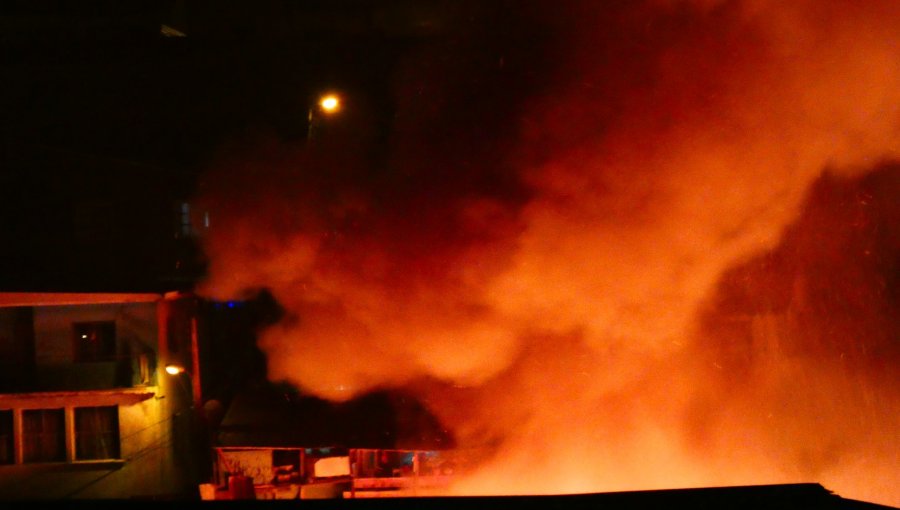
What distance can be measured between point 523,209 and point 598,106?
5.24 feet

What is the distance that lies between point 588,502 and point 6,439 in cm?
1242

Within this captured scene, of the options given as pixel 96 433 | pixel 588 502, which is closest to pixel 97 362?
pixel 96 433

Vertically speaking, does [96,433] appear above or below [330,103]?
below

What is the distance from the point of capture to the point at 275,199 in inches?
386

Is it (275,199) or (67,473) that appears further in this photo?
(67,473)

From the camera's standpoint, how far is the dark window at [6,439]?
11.0 meters

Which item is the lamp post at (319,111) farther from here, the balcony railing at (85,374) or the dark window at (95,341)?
the dark window at (95,341)

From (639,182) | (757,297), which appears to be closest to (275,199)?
(639,182)

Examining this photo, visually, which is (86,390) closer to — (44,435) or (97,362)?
(97,362)

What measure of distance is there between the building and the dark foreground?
9.25m

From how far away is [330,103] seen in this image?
942cm

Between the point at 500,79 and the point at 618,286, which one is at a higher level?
the point at 500,79

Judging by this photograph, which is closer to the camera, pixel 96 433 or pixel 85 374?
pixel 96 433

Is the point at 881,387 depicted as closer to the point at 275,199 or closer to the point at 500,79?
the point at 500,79
